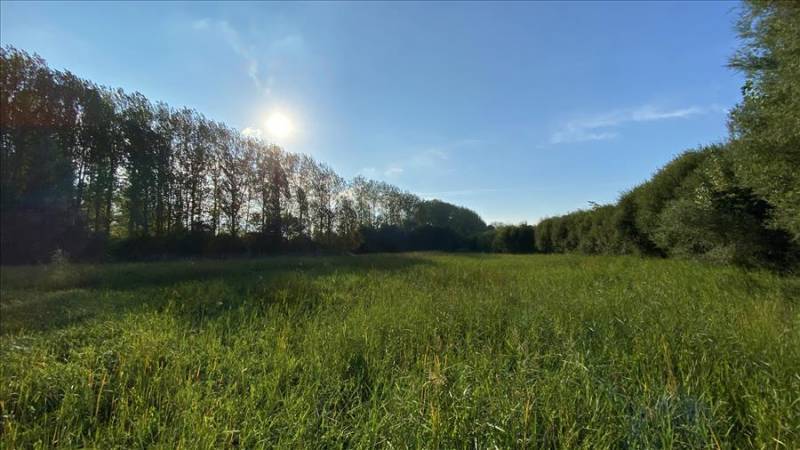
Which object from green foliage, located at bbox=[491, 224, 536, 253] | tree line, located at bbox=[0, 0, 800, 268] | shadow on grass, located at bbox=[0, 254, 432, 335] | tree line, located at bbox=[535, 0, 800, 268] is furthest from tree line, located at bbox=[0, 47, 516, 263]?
tree line, located at bbox=[535, 0, 800, 268]

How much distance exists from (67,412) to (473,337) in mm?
3134

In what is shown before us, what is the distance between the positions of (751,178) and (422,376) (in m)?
7.19

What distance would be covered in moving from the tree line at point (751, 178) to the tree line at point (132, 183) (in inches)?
909

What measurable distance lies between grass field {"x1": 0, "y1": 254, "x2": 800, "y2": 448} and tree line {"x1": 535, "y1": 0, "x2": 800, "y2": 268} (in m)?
2.30

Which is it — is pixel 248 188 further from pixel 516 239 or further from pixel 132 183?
pixel 516 239

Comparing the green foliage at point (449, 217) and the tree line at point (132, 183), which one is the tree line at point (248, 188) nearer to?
the tree line at point (132, 183)

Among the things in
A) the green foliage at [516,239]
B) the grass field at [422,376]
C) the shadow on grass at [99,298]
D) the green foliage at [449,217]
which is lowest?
the grass field at [422,376]

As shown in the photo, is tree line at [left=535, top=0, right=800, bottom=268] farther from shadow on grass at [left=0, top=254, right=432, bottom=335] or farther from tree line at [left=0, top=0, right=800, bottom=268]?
shadow on grass at [left=0, top=254, right=432, bottom=335]

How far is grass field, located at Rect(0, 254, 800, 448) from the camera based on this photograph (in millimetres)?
1737

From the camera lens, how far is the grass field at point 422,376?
5.70ft

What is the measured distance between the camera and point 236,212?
75.0 feet

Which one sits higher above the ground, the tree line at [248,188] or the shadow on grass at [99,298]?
the tree line at [248,188]

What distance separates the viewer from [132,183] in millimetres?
18547

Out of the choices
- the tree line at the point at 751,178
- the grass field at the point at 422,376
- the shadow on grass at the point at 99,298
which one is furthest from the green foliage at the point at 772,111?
the shadow on grass at the point at 99,298
